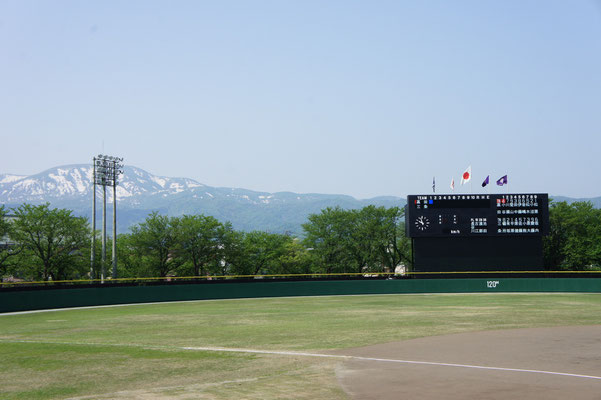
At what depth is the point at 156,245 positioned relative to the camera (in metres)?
81.5

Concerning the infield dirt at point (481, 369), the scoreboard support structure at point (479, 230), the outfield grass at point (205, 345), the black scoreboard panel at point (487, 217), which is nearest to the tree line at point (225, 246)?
the scoreboard support structure at point (479, 230)

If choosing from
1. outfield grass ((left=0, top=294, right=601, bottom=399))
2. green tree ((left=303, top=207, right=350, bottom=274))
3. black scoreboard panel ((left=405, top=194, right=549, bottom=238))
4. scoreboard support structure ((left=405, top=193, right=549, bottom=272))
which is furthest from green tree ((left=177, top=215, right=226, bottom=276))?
outfield grass ((left=0, top=294, right=601, bottom=399))

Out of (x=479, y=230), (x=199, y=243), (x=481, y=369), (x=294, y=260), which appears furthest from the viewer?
(x=294, y=260)

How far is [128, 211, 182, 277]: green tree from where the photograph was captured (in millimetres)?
81312

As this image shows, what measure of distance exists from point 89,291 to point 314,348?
1191 inches

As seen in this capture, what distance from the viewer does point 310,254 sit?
96250mm

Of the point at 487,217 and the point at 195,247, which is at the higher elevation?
the point at 487,217

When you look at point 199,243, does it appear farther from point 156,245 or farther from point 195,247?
point 156,245

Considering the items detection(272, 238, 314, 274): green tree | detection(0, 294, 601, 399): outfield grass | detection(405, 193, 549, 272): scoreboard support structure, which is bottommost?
detection(272, 238, 314, 274): green tree

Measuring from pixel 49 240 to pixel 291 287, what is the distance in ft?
109

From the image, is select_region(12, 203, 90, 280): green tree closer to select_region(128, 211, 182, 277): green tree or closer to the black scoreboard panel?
select_region(128, 211, 182, 277): green tree

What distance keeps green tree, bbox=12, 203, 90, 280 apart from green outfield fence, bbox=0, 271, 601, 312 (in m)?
22.7

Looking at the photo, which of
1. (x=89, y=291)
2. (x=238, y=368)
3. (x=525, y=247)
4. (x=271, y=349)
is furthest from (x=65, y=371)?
(x=525, y=247)

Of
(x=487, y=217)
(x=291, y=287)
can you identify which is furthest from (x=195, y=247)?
(x=487, y=217)
